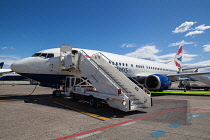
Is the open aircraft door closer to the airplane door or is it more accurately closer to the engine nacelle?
the airplane door

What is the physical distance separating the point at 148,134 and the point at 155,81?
10.5m

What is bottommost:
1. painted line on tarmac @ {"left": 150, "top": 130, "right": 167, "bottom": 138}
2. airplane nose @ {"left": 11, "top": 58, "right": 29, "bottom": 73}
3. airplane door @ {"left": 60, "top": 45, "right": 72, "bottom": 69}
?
painted line on tarmac @ {"left": 150, "top": 130, "right": 167, "bottom": 138}

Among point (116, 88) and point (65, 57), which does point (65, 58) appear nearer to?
point (65, 57)

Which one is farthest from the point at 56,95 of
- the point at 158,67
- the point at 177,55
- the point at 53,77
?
the point at 177,55

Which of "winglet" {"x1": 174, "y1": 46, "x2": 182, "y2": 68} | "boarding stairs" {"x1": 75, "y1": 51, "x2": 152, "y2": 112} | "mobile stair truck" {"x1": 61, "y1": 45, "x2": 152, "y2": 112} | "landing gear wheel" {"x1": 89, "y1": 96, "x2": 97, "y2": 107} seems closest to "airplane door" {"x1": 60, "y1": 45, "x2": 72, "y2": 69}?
"mobile stair truck" {"x1": 61, "y1": 45, "x2": 152, "y2": 112}

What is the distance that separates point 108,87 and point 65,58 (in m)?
4.25

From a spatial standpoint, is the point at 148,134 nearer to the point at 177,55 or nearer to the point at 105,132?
the point at 105,132

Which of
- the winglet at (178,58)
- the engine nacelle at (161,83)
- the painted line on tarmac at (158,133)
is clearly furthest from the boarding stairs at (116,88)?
the winglet at (178,58)

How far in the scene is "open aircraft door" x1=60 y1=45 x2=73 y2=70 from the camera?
30.9ft

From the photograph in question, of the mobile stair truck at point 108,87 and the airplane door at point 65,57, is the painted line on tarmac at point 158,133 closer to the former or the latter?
the mobile stair truck at point 108,87

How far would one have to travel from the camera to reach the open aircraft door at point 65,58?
9433mm

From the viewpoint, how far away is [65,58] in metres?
9.84

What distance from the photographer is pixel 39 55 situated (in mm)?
11000

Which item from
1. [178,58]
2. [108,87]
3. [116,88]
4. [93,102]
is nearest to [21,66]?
[93,102]
